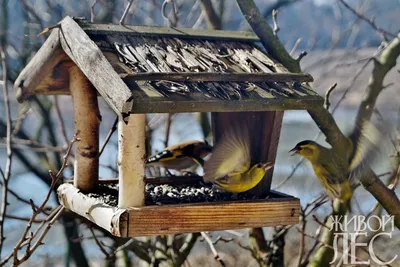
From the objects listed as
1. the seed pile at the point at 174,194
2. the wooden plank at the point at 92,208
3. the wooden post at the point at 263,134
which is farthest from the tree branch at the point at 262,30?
the wooden plank at the point at 92,208

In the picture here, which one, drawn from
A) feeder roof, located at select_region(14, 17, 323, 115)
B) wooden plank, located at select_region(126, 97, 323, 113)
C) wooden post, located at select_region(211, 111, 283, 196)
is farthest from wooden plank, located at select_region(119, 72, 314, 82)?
wooden post, located at select_region(211, 111, 283, 196)

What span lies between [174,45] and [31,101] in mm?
2173

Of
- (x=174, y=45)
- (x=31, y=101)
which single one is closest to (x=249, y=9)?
(x=174, y=45)

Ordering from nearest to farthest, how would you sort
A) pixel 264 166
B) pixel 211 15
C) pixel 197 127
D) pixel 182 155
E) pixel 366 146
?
pixel 264 166 < pixel 366 146 < pixel 182 155 < pixel 211 15 < pixel 197 127

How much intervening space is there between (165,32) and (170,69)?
39 cm

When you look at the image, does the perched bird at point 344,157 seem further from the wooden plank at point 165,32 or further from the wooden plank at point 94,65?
the wooden plank at point 94,65

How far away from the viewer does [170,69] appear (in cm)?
239

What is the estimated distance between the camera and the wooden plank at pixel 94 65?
214cm

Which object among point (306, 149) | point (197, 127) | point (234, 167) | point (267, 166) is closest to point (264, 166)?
point (267, 166)

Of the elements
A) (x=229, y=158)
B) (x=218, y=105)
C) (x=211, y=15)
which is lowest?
(x=218, y=105)

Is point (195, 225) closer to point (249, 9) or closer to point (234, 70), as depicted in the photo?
point (234, 70)

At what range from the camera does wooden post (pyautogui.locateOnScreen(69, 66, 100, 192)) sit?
2.92 metres

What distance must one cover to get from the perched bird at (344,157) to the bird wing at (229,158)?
0.27 m

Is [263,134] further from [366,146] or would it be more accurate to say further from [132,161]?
[132,161]
